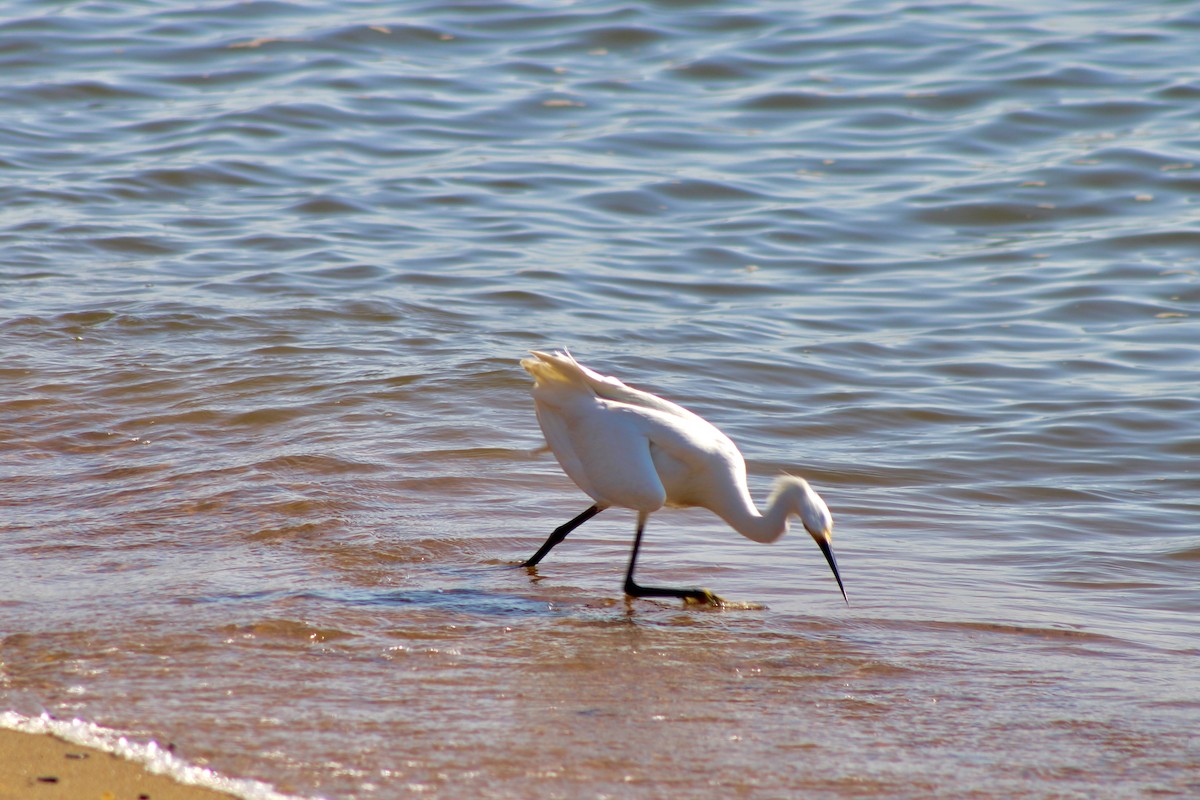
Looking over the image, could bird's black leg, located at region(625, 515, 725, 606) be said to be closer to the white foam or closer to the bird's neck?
the bird's neck

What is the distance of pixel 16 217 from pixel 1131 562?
8.10 m

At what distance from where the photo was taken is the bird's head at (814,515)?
4.91 meters

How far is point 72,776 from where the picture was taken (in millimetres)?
3104

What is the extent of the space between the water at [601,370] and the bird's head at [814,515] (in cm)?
19

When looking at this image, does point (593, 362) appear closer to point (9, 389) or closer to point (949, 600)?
point (9, 389)

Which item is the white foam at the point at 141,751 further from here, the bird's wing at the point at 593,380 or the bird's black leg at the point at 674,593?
the bird's wing at the point at 593,380

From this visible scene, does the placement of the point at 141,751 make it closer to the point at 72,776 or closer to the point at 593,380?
the point at 72,776

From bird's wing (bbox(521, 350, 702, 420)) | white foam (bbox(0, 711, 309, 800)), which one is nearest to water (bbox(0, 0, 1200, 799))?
white foam (bbox(0, 711, 309, 800))

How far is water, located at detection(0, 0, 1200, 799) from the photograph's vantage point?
375 centimetres

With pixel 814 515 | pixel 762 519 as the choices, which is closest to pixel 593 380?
pixel 762 519

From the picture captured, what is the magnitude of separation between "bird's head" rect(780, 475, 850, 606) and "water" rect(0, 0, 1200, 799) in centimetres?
19

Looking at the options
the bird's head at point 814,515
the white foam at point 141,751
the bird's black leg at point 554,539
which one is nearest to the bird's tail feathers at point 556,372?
the bird's black leg at point 554,539

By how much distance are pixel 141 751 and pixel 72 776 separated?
17 centimetres

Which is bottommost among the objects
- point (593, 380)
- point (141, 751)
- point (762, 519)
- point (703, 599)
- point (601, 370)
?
point (601, 370)
